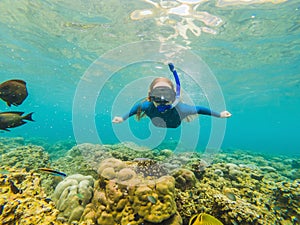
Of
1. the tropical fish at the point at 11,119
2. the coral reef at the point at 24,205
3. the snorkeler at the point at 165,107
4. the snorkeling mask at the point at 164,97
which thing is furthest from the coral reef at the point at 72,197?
the snorkeling mask at the point at 164,97

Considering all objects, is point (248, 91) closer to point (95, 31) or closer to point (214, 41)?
point (214, 41)

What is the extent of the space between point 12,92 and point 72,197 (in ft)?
8.41

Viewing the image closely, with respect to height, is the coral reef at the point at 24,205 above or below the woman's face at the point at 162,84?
below

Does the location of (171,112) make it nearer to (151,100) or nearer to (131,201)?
(151,100)

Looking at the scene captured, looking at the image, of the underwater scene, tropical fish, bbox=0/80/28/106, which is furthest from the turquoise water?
tropical fish, bbox=0/80/28/106

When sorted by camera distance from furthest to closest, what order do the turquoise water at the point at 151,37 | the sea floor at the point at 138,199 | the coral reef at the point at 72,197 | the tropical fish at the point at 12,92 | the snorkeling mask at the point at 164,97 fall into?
the turquoise water at the point at 151,37, the snorkeling mask at the point at 164,97, the coral reef at the point at 72,197, the tropical fish at the point at 12,92, the sea floor at the point at 138,199

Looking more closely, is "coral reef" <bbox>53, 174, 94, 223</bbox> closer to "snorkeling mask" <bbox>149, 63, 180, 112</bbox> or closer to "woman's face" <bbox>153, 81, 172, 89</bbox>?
"snorkeling mask" <bbox>149, 63, 180, 112</bbox>

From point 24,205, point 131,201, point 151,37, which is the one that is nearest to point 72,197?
point 24,205

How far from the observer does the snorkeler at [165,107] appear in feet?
15.9

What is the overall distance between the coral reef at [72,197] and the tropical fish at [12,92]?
231 cm

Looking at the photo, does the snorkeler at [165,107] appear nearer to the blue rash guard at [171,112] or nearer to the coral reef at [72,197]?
the blue rash guard at [171,112]

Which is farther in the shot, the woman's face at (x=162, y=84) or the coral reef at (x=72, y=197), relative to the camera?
the woman's face at (x=162, y=84)

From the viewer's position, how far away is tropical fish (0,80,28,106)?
3.09 meters

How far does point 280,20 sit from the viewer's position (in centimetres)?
1324
